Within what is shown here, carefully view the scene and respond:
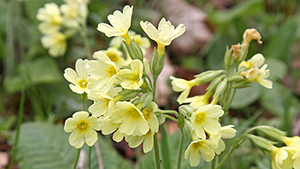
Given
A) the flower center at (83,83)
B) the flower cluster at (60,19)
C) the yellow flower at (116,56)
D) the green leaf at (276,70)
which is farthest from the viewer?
the green leaf at (276,70)

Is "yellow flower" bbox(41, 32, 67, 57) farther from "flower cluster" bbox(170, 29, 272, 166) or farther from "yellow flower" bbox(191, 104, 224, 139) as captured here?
"yellow flower" bbox(191, 104, 224, 139)

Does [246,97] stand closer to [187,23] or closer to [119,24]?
[187,23]

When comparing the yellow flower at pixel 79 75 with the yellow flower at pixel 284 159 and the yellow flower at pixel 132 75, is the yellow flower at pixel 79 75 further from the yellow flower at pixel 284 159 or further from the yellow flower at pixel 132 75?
the yellow flower at pixel 284 159

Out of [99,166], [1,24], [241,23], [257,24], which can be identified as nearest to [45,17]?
[1,24]

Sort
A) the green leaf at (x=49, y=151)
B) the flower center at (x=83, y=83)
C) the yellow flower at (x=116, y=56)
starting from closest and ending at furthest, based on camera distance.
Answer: the flower center at (x=83, y=83), the yellow flower at (x=116, y=56), the green leaf at (x=49, y=151)

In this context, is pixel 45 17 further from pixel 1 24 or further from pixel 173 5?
pixel 173 5

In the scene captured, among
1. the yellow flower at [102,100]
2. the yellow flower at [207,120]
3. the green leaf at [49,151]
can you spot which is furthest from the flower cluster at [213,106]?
the green leaf at [49,151]

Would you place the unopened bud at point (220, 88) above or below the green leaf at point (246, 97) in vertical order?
above

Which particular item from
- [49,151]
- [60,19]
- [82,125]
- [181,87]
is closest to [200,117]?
[181,87]
